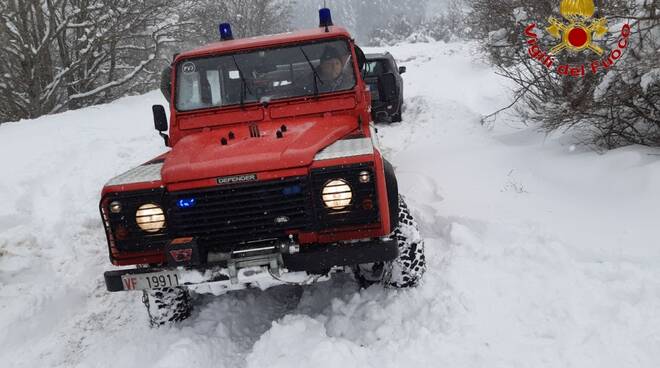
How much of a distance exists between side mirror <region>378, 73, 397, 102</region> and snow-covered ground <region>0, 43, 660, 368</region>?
1.21 m

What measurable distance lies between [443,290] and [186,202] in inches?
74.5

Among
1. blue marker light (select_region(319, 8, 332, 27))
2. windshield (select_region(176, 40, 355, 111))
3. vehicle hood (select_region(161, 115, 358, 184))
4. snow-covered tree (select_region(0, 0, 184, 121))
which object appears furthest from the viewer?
snow-covered tree (select_region(0, 0, 184, 121))

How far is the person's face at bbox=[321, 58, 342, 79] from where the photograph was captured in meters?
4.43

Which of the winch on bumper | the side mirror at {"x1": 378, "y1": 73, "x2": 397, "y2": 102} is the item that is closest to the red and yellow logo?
the side mirror at {"x1": 378, "y1": 73, "x2": 397, "y2": 102}

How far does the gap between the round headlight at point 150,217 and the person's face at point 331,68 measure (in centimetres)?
191

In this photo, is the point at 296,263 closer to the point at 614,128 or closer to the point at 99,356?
the point at 99,356

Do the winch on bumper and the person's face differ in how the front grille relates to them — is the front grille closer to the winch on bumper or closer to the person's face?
the winch on bumper

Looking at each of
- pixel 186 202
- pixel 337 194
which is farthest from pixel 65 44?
pixel 337 194

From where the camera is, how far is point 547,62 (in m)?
6.36

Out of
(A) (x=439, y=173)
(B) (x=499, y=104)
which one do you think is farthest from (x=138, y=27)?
(A) (x=439, y=173)

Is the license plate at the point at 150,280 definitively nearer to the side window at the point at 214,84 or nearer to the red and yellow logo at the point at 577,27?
the side window at the point at 214,84

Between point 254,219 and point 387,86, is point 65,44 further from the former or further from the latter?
point 254,219

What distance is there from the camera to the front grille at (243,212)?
10.7ft

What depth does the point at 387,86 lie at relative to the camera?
470 cm
